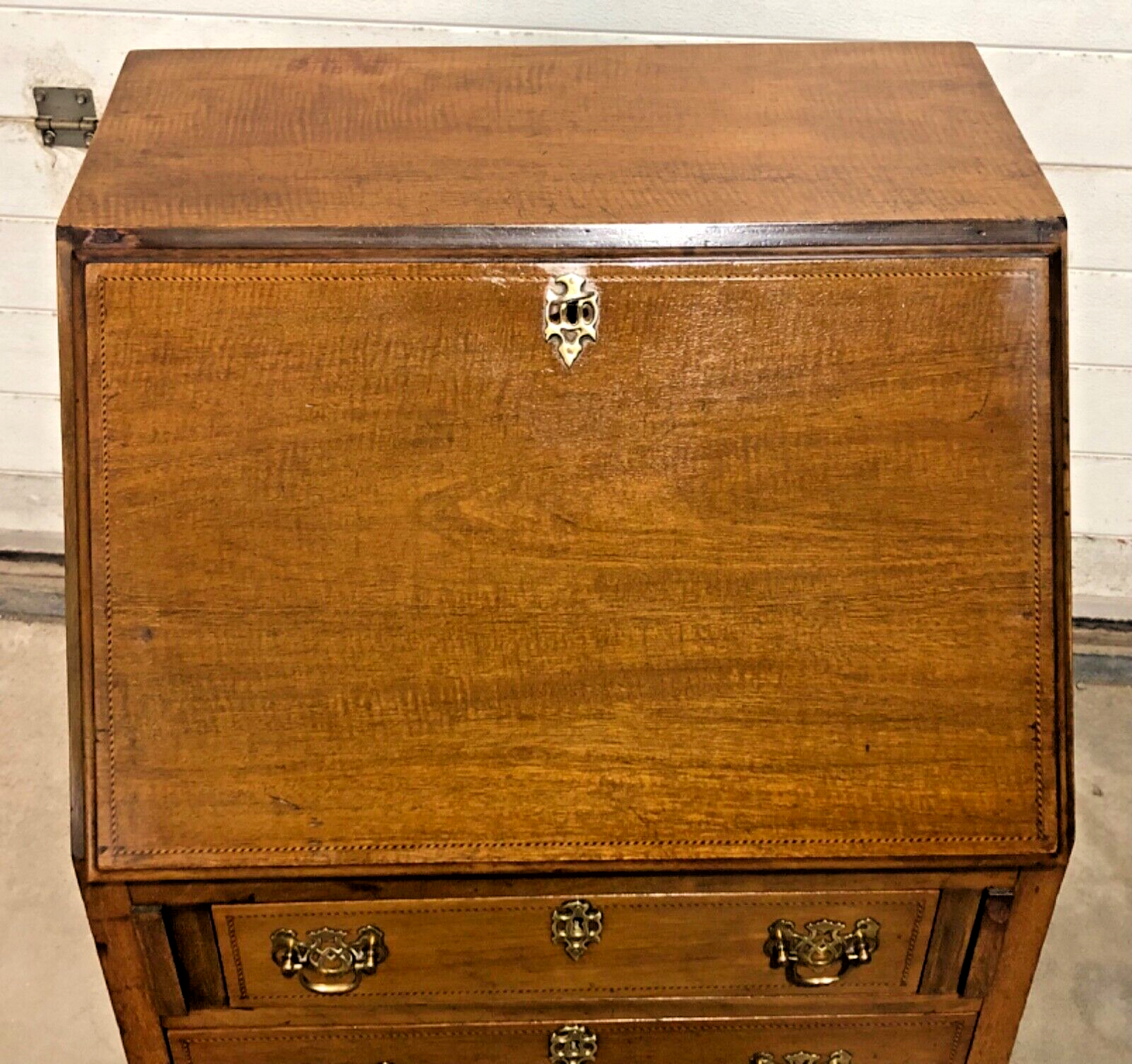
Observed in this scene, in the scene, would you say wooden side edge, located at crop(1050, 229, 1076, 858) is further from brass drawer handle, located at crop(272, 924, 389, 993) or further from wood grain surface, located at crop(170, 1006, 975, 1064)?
brass drawer handle, located at crop(272, 924, 389, 993)

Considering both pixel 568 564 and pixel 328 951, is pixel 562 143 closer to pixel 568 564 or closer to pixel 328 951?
pixel 568 564

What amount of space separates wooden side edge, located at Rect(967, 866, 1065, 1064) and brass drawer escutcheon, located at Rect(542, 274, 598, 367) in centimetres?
79

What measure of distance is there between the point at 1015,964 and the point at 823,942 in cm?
24

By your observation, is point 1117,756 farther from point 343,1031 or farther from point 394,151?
point 394,151

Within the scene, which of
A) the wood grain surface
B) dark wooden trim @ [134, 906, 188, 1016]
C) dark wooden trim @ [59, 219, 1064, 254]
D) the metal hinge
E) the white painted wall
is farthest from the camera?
the metal hinge

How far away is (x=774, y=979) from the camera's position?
156 centimetres

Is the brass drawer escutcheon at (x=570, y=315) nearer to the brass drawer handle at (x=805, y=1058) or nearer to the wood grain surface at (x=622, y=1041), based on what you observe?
the wood grain surface at (x=622, y=1041)

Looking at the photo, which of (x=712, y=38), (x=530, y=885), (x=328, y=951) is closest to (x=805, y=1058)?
(x=530, y=885)

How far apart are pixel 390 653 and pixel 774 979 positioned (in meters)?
0.64

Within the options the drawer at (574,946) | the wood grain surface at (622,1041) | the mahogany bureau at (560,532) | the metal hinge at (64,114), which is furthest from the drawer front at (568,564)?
the metal hinge at (64,114)

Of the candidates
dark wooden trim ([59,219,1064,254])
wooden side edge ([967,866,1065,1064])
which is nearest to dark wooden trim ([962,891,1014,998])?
wooden side edge ([967,866,1065,1064])

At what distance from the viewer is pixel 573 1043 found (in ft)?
5.32

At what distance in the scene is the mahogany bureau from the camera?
1.35 m

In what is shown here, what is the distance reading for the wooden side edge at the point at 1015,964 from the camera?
146 cm
